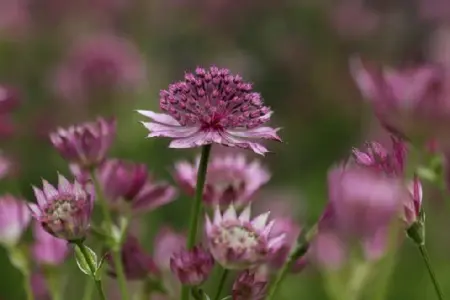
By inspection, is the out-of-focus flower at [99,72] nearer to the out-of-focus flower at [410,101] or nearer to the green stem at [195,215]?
the out-of-focus flower at [410,101]

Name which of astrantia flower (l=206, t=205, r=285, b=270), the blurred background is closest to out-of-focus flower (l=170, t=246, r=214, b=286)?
astrantia flower (l=206, t=205, r=285, b=270)

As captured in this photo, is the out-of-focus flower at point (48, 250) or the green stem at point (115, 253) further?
the out-of-focus flower at point (48, 250)

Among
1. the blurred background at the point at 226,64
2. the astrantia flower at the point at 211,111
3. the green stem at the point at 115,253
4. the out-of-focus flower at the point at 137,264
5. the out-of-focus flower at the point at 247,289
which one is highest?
the astrantia flower at the point at 211,111

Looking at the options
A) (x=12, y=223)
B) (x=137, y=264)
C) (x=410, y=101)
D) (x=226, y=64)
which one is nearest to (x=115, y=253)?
(x=137, y=264)

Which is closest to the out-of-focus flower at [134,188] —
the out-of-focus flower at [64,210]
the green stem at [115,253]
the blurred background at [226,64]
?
the green stem at [115,253]

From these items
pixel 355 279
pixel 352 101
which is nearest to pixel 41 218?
pixel 355 279
